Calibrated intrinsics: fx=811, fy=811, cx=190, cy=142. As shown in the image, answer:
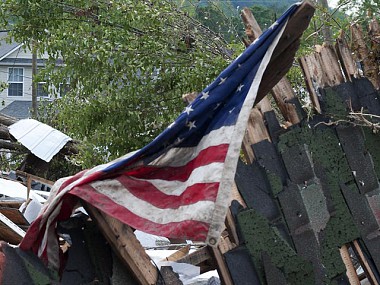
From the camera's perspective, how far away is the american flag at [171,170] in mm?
4434

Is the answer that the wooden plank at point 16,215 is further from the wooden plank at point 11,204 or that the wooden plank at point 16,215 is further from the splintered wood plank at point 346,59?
the splintered wood plank at point 346,59

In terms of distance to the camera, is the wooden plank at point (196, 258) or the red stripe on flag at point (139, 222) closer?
the red stripe on flag at point (139, 222)

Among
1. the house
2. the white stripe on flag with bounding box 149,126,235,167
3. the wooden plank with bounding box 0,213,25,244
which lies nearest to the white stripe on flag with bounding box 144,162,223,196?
the white stripe on flag with bounding box 149,126,235,167

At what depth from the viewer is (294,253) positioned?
5.45 metres

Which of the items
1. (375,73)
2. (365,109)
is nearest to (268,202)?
(365,109)

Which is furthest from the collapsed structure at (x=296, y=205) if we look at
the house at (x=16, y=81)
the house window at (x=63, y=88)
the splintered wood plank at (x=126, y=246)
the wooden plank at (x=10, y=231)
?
the house at (x=16, y=81)

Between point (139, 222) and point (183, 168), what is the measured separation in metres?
0.41

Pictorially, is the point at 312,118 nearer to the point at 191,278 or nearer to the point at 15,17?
the point at 191,278

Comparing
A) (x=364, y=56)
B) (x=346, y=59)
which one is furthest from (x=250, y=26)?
(x=364, y=56)

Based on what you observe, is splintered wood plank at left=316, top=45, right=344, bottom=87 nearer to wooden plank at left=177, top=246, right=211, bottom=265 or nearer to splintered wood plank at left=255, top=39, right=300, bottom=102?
splintered wood plank at left=255, top=39, right=300, bottom=102

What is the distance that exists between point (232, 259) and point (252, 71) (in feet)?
4.39

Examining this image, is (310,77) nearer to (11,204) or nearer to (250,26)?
(250,26)

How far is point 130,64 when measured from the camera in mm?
11602

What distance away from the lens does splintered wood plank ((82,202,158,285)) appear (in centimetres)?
480
